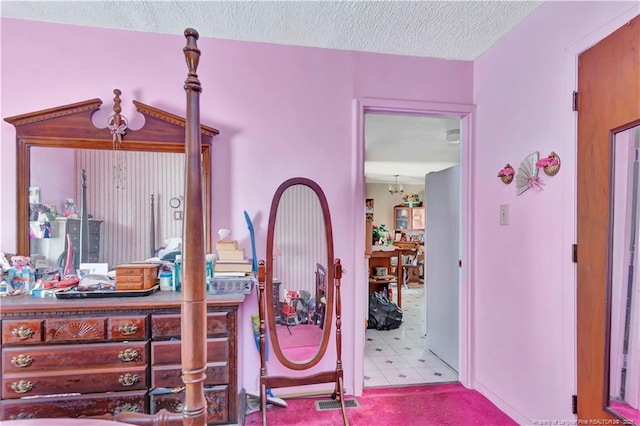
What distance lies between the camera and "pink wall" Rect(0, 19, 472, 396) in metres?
1.98

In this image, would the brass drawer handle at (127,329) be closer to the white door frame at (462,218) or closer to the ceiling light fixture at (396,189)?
the white door frame at (462,218)

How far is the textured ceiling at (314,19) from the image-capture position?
1.82m

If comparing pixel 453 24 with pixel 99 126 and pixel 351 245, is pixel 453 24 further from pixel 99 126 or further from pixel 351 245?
pixel 99 126

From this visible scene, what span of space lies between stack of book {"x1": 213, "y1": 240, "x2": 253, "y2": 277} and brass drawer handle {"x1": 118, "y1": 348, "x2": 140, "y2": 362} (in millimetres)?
536

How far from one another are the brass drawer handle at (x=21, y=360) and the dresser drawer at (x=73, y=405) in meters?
0.17

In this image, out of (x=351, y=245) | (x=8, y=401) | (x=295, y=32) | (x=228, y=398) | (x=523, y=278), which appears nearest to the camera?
(x=8, y=401)

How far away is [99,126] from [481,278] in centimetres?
276

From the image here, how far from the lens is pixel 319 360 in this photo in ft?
6.89

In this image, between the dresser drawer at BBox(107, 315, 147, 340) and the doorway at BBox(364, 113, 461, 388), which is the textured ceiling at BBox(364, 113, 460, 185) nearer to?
the doorway at BBox(364, 113, 461, 388)

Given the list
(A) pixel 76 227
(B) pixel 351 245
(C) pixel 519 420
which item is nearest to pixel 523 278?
(C) pixel 519 420

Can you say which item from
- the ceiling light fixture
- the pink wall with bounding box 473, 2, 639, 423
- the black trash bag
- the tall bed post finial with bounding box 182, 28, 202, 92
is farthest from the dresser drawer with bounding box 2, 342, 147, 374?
the ceiling light fixture

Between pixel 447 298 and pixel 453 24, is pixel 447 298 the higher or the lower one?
the lower one

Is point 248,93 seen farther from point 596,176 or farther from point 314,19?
point 596,176

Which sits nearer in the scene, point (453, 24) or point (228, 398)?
point (228, 398)
